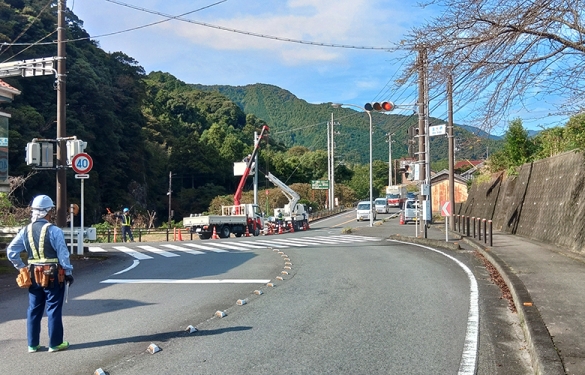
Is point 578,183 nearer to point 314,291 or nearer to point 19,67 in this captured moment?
point 314,291

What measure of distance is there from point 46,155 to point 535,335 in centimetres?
1366

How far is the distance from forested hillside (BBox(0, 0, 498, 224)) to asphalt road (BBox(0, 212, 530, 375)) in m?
15.3

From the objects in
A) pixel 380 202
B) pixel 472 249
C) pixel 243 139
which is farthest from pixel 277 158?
pixel 472 249

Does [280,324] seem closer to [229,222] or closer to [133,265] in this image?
[133,265]

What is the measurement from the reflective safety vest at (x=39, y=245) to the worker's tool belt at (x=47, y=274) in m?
0.08

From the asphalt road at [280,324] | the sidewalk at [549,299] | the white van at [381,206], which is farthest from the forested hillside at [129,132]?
the asphalt road at [280,324]

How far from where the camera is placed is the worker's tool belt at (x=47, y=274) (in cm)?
583

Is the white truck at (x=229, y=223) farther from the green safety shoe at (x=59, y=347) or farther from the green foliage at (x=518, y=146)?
the green safety shoe at (x=59, y=347)

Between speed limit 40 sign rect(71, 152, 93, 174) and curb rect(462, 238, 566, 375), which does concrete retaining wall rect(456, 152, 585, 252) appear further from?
speed limit 40 sign rect(71, 152, 93, 174)

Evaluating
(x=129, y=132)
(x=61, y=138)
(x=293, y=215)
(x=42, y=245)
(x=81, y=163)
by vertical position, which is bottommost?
(x=293, y=215)

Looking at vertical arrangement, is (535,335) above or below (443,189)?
below

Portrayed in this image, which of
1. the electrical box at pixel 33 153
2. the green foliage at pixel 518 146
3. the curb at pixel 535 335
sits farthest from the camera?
the green foliage at pixel 518 146

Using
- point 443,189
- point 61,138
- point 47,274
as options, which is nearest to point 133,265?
point 61,138

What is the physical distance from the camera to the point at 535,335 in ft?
20.0
